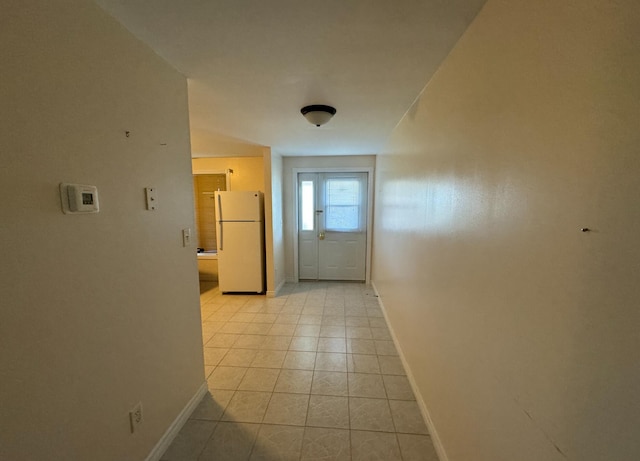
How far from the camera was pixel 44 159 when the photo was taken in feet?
2.74

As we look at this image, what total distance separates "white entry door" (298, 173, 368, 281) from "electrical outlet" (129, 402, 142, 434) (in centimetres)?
344

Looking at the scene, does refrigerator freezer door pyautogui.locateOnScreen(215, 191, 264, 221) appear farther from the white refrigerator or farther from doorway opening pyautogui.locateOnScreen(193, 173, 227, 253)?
doorway opening pyautogui.locateOnScreen(193, 173, 227, 253)

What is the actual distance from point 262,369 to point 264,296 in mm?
1845

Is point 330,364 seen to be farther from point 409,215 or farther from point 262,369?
point 409,215

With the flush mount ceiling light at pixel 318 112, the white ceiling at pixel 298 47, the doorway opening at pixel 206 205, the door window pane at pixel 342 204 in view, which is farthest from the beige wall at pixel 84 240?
the doorway opening at pixel 206 205

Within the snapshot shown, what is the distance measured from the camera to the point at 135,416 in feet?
4.10

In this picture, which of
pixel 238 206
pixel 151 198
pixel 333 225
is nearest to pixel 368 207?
pixel 333 225

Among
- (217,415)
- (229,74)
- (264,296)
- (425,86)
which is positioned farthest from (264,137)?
(217,415)

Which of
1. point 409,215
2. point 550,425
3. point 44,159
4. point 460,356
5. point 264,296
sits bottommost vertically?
point 264,296

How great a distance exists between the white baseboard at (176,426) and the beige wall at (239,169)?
→ 10.9ft

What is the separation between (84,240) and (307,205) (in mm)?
3620

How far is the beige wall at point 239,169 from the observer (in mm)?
4521

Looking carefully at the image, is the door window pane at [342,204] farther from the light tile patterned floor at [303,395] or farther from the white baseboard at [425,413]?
the white baseboard at [425,413]

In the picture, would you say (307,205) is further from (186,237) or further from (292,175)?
(186,237)
